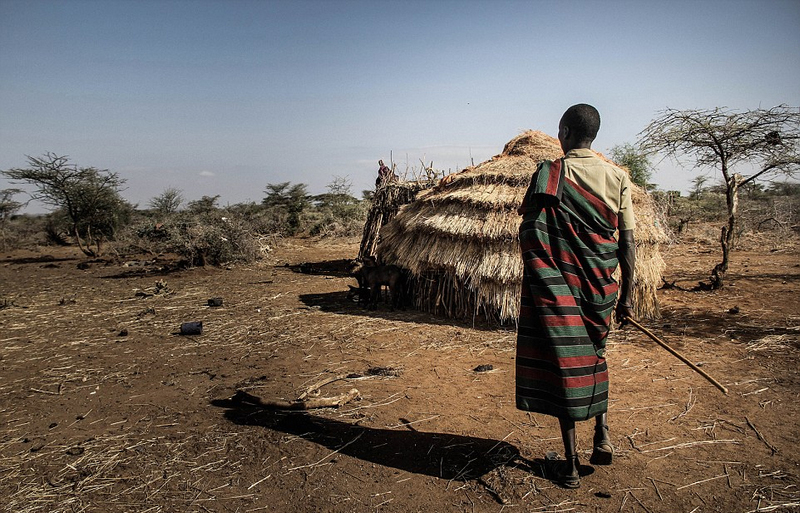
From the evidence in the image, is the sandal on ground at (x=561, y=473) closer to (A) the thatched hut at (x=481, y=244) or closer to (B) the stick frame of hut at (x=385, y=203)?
(A) the thatched hut at (x=481, y=244)

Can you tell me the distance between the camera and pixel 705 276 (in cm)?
951

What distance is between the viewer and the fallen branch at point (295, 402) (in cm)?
369

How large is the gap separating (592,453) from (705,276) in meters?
8.40

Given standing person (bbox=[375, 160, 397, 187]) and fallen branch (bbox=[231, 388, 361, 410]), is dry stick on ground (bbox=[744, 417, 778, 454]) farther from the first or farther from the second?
standing person (bbox=[375, 160, 397, 187])

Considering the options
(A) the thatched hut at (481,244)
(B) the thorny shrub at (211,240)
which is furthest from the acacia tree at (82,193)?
(A) the thatched hut at (481,244)

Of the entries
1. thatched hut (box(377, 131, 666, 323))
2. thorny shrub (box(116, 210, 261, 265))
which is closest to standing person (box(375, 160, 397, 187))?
thatched hut (box(377, 131, 666, 323))

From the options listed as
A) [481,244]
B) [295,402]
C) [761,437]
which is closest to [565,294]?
[761,437]

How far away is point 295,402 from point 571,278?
241cm

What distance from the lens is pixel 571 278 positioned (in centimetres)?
256

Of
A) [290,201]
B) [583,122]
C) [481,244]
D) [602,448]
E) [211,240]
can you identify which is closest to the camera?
[583,122]

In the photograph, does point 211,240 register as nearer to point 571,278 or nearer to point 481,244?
point 481,244

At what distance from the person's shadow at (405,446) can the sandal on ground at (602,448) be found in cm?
35

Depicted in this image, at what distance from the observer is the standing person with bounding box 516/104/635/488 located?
2.52 m

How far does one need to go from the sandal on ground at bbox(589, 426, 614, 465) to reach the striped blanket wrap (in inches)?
10.8
